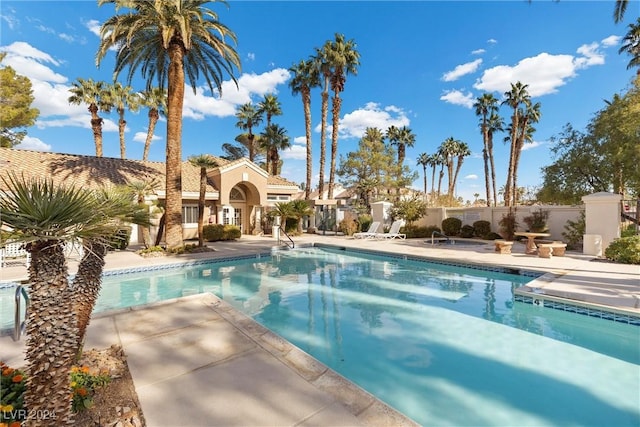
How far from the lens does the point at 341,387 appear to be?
11.6 ft

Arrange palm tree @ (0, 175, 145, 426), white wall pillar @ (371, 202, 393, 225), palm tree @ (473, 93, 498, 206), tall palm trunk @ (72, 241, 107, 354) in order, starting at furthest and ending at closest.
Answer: palm tree @ (473, 93, 498, 206), white wall pillar @ (371, 202, 393, 225), tall palm trunk @ (72, 241, 107, 354), palm tree @ (0, 175, 145, 426)

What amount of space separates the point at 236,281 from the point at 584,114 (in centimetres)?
2323

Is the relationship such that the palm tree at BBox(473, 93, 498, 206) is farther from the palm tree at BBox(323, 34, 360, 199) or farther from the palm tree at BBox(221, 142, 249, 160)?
the palm tree at BBox(221, 142, 249, 160)

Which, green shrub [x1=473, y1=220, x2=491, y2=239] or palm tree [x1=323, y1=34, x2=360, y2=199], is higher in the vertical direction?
palm tree [x1=323, y1=34, x2=360, y2=199]

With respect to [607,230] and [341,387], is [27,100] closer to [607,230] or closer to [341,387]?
[341,387]

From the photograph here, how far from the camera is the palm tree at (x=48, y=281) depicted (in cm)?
233

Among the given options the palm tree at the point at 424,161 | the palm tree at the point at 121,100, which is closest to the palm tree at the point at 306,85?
the palm tree at the point at 121,100

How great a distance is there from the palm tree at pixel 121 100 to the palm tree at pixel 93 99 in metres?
0.63

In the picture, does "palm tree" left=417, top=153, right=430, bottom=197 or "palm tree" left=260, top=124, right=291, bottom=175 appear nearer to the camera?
"palm tree" left=260, top=124, right=291, bottom=175

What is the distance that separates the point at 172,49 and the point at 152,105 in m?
18.8

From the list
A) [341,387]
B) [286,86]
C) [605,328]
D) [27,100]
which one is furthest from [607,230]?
[27,100]

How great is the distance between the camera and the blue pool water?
4035 mm

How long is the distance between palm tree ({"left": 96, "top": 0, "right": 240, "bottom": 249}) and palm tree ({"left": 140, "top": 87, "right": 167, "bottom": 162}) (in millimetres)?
14640

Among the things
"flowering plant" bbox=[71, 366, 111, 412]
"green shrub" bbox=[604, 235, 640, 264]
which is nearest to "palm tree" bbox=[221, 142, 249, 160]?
"green shrub" bbox=[604, 235, 640, 264]
